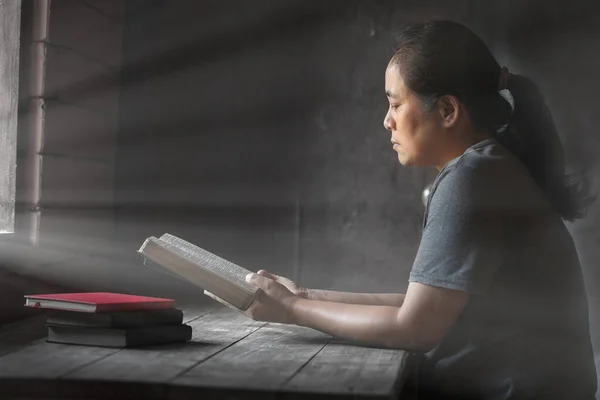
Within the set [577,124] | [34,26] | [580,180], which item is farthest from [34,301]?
[577,124]

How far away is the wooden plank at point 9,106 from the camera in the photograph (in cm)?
190

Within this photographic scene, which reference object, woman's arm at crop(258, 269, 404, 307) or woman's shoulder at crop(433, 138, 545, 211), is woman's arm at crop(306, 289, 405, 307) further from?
woman's shoulder at crop(433, 138, 545, 211)

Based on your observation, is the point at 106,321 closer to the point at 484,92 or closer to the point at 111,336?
the point at 111,336

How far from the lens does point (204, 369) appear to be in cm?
114

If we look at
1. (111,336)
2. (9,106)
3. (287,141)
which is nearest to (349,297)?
(111,336)

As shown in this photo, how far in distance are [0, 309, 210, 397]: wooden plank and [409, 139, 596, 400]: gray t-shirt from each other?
1.79 feet

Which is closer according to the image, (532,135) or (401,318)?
(401,318)

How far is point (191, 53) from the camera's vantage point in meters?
2.66

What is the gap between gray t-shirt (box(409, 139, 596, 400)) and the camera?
4.27 ft

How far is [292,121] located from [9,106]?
116 centimetres

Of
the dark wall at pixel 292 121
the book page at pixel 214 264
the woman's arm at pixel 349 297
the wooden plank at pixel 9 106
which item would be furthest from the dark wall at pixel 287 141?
the book page at pixel 214 264

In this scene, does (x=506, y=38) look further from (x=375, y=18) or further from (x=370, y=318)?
(x=370, y=318)

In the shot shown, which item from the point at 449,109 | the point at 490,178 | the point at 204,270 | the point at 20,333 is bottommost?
the point at 20,333

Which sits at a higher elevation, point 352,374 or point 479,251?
point 479,251
